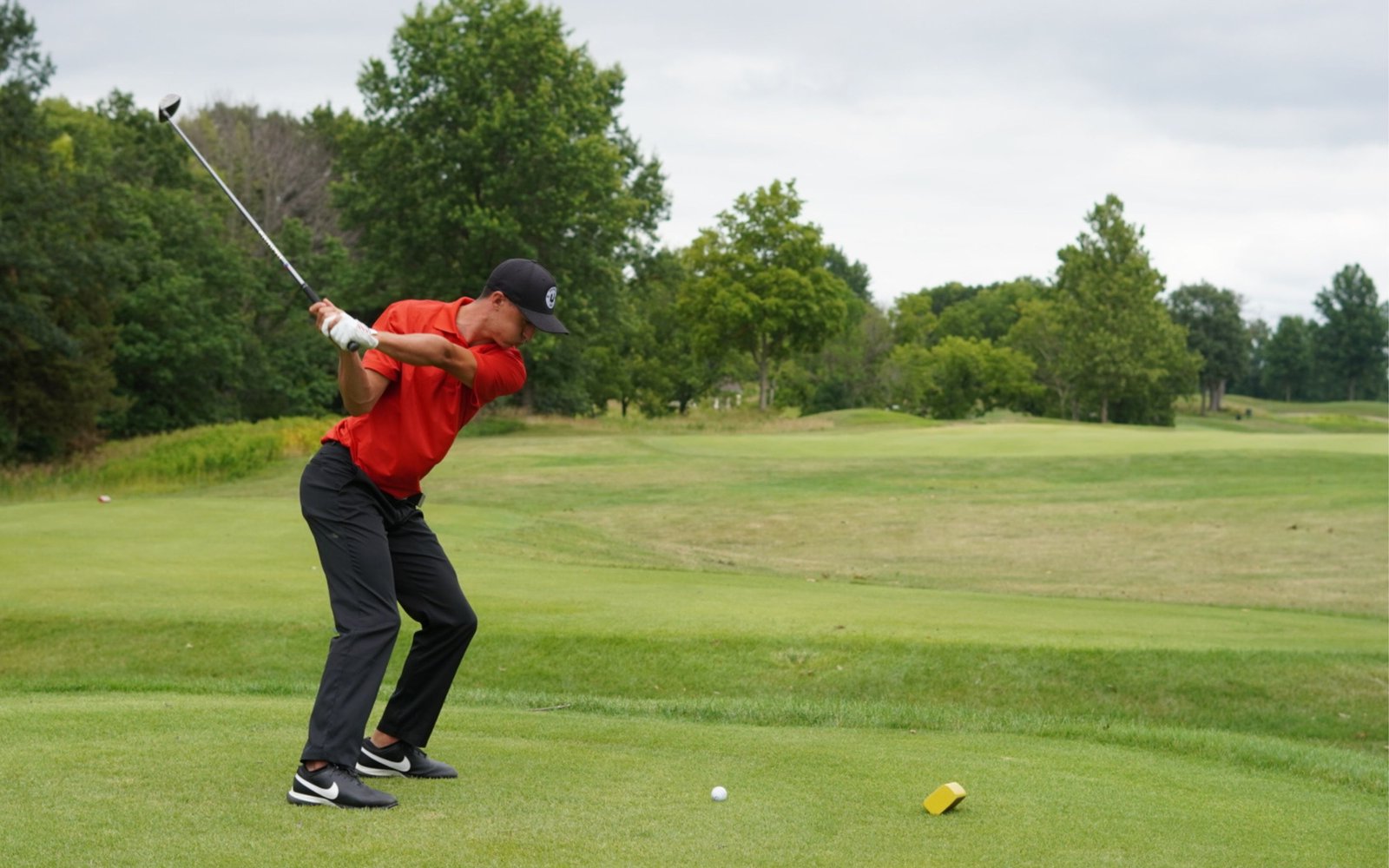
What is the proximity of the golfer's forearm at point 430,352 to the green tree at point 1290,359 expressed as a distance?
13161 centimetres

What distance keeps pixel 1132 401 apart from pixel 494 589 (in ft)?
258

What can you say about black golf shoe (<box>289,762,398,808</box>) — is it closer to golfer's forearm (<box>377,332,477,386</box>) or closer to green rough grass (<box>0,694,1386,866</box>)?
green rough grass (<box>0,694,1386,866</box>)

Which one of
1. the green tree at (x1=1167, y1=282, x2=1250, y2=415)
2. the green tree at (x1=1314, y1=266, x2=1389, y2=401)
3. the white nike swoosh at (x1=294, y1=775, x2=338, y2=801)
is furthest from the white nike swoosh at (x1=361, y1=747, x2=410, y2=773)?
the green tree at (x1=1314, y1=266, x2=1389, y2=401)

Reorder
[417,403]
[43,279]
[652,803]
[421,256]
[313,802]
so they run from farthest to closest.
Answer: [421,256] → [43,279] → [417,403] → [652,803] → [313,802]

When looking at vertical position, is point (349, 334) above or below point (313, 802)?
above

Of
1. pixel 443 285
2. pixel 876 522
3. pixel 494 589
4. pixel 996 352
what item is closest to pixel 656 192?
pixel 443 285

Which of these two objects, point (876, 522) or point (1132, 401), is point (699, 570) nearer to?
point (876, 522)

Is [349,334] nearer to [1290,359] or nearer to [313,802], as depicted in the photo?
[313,802]

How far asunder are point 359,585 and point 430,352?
1.11m

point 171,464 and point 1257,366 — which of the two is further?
point 1257,366

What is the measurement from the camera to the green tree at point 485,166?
52.7m

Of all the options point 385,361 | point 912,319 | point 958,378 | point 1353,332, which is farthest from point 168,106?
point 1353,332

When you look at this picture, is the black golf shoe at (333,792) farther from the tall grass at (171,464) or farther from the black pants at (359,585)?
the tall grass at (171,464)

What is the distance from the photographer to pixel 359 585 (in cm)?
570
